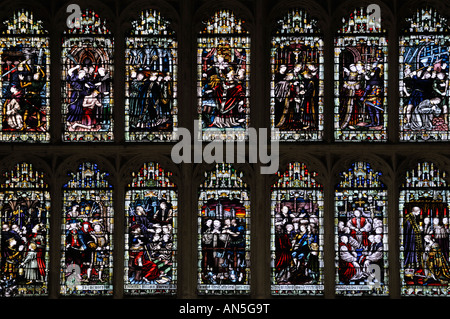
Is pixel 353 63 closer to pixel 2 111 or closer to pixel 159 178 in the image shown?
pixel 159 178

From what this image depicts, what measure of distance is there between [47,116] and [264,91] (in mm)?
2934

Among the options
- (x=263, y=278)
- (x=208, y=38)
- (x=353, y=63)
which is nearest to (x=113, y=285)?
(x=263, y=278)

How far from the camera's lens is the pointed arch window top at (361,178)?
33.5ft

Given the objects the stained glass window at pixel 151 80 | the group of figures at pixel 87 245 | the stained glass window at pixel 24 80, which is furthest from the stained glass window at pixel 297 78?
the stained glass window at pixel 24 80

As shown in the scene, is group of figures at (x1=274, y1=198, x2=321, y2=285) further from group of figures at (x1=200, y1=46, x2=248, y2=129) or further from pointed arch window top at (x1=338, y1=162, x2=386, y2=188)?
group of figures at (x1=200, y1=46, x2=248, y2=129)

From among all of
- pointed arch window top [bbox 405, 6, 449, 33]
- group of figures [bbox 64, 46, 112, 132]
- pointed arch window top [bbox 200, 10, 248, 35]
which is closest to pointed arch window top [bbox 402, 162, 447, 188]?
pointed arch window top [bbox 405, 6, 449, 33]

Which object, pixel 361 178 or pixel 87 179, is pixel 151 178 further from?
pixel 361 178

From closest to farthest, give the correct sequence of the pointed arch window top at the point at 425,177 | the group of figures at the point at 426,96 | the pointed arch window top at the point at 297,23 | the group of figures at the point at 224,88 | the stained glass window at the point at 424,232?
1. the stained glass window at the point at 424,232
2. the pointed arch window top at the point at 425,177
3. the group of figures at the point at 426,96
4. the group of figures at the point at 224,88
5. the pointed arch window top at the point at 297,23

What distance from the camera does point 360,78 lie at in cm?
1043

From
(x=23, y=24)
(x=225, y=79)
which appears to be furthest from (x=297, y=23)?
(x=23, y=24)

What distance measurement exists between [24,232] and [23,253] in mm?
274

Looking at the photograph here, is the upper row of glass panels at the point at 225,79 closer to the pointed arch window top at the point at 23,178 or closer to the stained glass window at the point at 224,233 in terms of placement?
the pointed arch window top at the point at 23,178

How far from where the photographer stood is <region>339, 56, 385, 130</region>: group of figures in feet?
34.0

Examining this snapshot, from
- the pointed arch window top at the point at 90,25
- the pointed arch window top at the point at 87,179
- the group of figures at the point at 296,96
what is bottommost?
the pointed arch window top at the point at 87,179
